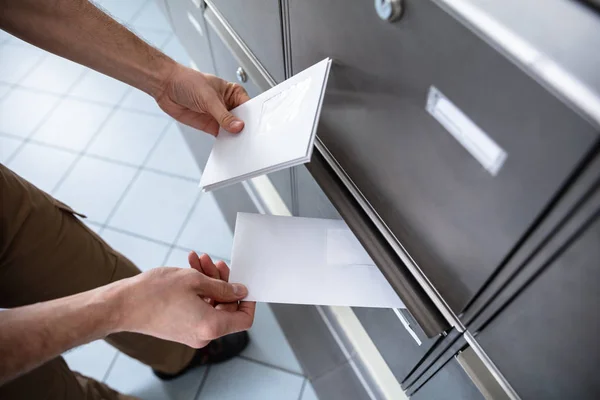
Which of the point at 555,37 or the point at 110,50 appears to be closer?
the point at 555,37

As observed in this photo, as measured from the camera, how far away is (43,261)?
34.0 inches

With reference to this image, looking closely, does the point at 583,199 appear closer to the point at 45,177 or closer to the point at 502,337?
the point at 502,337

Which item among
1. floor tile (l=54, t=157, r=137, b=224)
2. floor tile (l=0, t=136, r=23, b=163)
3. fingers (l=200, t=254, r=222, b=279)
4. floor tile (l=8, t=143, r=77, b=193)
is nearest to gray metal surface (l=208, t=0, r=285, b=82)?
fingers (l=200, t=254, r=222, b=279)

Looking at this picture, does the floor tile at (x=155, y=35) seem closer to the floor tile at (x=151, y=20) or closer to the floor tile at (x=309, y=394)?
the floor tile at (x=151, y=20)

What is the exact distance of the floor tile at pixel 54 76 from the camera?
7.30ft

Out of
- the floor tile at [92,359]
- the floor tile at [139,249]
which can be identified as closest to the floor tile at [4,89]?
the floor tile at [139,249]

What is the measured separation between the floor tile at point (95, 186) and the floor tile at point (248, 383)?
88cm

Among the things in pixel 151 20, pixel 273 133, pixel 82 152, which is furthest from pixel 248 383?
pixel 151 20

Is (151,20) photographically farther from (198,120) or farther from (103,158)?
(198,120)

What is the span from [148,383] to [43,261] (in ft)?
2.22

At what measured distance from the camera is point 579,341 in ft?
1.20

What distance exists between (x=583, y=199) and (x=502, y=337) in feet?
0.81

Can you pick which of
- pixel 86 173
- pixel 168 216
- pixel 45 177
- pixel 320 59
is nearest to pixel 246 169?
pixel 320 59

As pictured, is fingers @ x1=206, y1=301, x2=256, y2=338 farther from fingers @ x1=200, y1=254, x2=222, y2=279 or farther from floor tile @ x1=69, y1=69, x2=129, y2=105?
floor tile @ x1=69, y1=69, x2=129, y2=105
